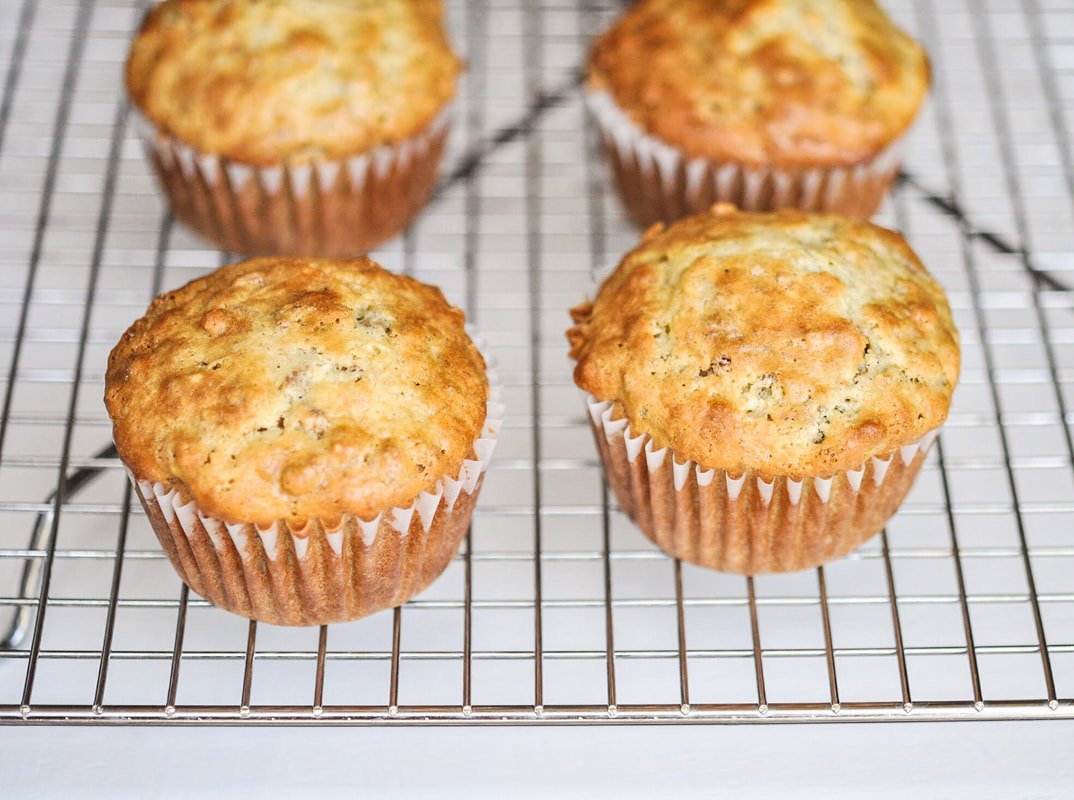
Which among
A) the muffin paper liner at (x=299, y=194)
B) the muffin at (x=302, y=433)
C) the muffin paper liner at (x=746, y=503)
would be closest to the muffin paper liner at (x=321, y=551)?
the muffin at (x=302, y=433)

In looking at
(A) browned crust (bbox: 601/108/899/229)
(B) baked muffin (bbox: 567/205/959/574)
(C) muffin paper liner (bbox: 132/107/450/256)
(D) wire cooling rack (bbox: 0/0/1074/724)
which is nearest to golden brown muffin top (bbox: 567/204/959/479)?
(B) baked muffin (bbox: 567/205/959/574)

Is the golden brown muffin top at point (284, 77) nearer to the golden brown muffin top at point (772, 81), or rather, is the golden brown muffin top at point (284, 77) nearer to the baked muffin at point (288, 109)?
the baked muffin at point (288, 109)

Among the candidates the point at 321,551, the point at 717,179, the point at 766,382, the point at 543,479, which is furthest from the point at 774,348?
the point at 321,551

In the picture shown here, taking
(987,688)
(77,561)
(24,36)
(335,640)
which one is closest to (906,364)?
(987,688)

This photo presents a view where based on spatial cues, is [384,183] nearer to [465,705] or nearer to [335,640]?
[335,640]

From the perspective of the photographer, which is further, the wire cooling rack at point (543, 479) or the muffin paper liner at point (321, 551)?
the wire cooling rack at point (543, 479)

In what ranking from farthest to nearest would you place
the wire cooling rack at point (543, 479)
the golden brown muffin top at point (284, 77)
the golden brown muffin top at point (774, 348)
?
the golden brown muffin top at point (284, 77) → the wire cooling rack at point (543, 479) → the golden brown muffin top at point (774, 348)

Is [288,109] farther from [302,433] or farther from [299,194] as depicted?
[302,433]
